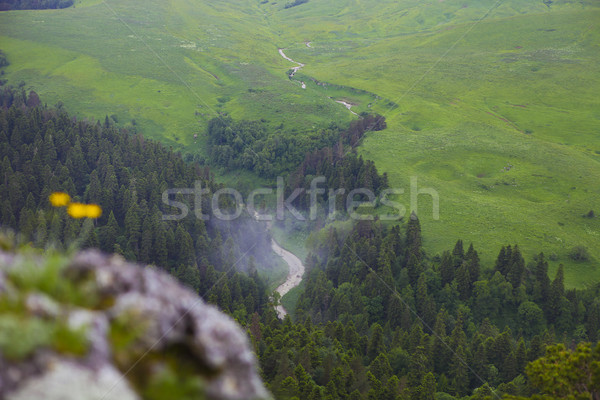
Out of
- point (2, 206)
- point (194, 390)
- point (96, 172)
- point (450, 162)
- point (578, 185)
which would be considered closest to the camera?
point (194, 390)

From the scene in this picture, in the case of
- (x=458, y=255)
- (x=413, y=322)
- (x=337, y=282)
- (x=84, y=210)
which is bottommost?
(x=337, y=282)

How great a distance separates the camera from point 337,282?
Answer: 335ft

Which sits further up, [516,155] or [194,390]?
[194,390]

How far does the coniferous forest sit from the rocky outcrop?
42361 millimetres

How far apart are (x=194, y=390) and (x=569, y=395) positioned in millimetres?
20871

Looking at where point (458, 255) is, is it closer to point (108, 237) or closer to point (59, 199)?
point (108, 237)

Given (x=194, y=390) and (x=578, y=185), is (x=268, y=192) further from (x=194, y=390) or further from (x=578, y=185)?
(x=194, y=390)

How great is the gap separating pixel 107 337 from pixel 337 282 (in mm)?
96396

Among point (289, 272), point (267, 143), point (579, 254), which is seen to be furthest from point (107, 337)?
point (267, 143)

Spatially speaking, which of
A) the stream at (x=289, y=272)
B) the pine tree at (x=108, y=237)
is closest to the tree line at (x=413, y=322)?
the stream at (x=289, y=272)

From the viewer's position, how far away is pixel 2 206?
102m

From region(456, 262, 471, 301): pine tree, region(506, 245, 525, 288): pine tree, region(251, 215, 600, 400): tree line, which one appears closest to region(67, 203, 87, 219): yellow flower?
region(251, 215, 600, 400): tree line

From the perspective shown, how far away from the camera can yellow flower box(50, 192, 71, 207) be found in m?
105

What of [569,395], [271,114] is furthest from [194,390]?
[271,114]
